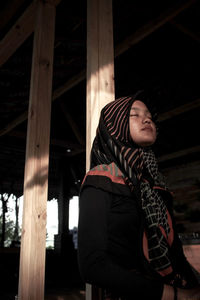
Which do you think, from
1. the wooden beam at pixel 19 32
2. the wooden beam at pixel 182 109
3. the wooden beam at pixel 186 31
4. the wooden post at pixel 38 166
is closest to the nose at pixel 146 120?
the wooden post at pixel 38 166

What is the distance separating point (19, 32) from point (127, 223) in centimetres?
249

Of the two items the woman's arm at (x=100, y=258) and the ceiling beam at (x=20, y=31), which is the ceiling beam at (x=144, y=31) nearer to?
the ceiling beam at (x=20, y=31)

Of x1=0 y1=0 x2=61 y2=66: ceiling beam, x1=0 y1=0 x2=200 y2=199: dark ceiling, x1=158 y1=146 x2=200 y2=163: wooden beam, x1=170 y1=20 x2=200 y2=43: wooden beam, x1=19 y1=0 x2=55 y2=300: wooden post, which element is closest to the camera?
x1=19 y1=0 x2=55 y2=300: wooden post

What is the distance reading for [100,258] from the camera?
1.23m

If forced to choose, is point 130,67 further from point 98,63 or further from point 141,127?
point 141,127

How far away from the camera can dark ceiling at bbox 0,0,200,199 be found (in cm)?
388

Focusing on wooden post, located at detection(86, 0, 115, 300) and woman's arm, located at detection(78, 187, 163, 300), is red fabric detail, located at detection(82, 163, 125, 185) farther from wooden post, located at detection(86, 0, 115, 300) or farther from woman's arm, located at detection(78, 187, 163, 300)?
wooden post, located at detection(86, 0, 115, 300)

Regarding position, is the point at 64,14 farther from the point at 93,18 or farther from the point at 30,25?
the point at 93,18

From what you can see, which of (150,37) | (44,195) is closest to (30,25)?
(44,195)

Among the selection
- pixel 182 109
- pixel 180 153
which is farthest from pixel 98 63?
pixel 180 153

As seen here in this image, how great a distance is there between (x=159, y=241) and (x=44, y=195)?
3.65 feet

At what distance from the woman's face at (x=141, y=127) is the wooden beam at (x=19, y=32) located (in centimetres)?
173

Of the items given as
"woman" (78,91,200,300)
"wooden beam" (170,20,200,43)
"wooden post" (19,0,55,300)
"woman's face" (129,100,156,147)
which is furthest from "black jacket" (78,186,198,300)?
"wooden beam" (170,20,200,43)

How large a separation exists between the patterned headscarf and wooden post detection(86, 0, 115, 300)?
0.77ft
